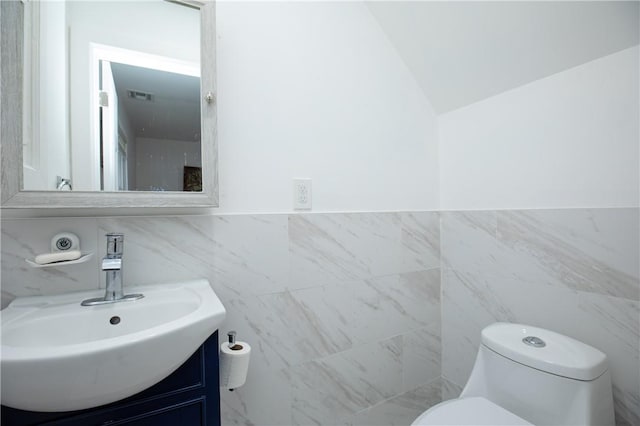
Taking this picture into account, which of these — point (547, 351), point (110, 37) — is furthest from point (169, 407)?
point (547, 351)

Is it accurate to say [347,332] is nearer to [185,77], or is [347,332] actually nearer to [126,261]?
[126,261]

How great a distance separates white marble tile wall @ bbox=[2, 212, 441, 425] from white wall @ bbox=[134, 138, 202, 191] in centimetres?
11

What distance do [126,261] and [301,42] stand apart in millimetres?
1055

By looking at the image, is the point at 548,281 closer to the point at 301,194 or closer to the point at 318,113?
the point at 301,194

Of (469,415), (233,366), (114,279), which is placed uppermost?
(114,279)

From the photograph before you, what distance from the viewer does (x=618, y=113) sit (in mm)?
1026

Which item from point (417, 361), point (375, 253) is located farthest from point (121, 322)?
point (417, 361)

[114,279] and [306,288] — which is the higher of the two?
[114,279]

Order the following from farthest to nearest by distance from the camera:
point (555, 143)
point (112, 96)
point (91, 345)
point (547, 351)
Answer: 1. point (555, 143)
2. point (547, 351)
3. point (112, 96)
4. point (91, 345)

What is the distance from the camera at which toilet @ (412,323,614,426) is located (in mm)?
929

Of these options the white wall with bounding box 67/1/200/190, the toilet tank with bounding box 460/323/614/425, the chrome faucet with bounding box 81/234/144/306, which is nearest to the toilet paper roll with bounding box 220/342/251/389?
the chrome faucet with bounding box 81/234/144/306

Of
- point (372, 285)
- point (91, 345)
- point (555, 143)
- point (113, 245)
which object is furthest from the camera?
point (372, 285)

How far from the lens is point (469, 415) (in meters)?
0.98

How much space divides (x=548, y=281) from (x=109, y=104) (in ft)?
5.58
